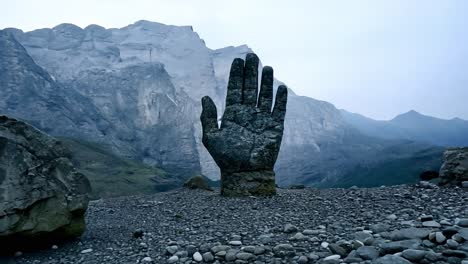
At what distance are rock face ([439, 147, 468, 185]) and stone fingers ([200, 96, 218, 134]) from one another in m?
11.9

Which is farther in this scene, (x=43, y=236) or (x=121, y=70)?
(x=121, y=70)

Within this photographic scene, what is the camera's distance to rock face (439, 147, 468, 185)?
1625 cm

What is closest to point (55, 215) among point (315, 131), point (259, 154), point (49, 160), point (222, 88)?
point (49, 160)

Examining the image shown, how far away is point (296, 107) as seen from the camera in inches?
7667

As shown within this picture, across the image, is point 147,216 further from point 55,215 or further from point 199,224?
point 55,215

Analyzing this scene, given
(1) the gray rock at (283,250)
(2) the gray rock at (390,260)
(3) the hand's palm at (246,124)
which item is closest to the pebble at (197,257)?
(1) the gray rock at (283,250)

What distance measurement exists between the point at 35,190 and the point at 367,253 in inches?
364

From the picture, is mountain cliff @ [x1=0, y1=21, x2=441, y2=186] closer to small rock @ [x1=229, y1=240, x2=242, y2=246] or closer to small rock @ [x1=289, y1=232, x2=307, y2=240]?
small rock @ [x1=289, y1=232, x2=307, y2=240]

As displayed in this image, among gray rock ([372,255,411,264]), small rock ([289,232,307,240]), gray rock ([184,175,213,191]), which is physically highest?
gray rock ([372,255,411,264])

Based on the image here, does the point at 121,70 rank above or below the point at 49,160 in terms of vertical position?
Answer: above

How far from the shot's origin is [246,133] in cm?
2112

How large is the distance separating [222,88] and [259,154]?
157215mm

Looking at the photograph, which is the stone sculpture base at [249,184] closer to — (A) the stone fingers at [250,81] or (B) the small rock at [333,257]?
(A) the stone fingers at [250,81]

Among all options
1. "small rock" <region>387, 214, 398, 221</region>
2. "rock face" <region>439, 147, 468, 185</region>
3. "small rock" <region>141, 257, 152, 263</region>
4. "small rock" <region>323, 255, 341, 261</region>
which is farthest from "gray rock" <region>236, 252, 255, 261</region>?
"rock face" <region>439, 147, 468, 185</region>
